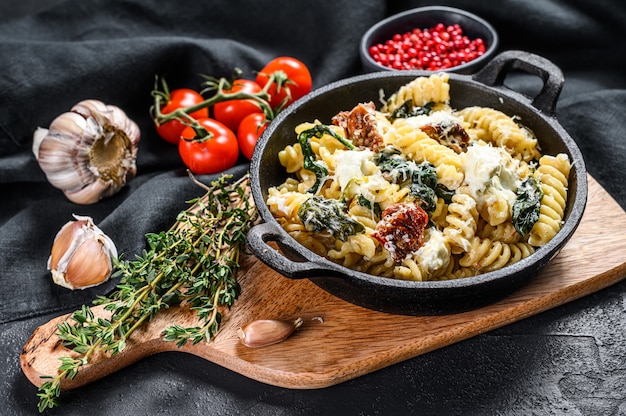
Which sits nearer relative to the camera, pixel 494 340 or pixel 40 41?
pixel 494 340

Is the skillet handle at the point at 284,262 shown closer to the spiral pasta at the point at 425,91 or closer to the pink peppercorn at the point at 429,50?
the spiral pasta at the point at 425,91

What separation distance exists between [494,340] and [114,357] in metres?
1.65

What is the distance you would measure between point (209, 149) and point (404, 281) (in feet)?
5.80

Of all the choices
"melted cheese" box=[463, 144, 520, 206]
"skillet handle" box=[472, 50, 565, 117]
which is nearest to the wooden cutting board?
"melted cheese" box=[463, 144, 520, 206]

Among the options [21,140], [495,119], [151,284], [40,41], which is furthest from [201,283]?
[40,41]

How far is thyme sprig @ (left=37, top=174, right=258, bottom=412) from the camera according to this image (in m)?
3.10

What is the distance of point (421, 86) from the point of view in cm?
368

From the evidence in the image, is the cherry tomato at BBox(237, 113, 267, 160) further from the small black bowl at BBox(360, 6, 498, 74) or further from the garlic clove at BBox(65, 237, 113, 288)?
the garlic clove at BBox(65, 237, 113, 288)

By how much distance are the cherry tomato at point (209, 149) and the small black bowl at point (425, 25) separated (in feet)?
3.41

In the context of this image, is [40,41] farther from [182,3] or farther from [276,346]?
[276,346]

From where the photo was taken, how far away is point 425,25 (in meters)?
5.09

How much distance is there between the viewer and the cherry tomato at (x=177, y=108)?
459cm

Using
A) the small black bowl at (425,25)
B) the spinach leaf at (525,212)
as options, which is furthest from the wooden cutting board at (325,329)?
the small black bowl at (425,25)

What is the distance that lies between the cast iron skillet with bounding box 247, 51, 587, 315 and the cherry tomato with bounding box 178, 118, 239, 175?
73 cm
